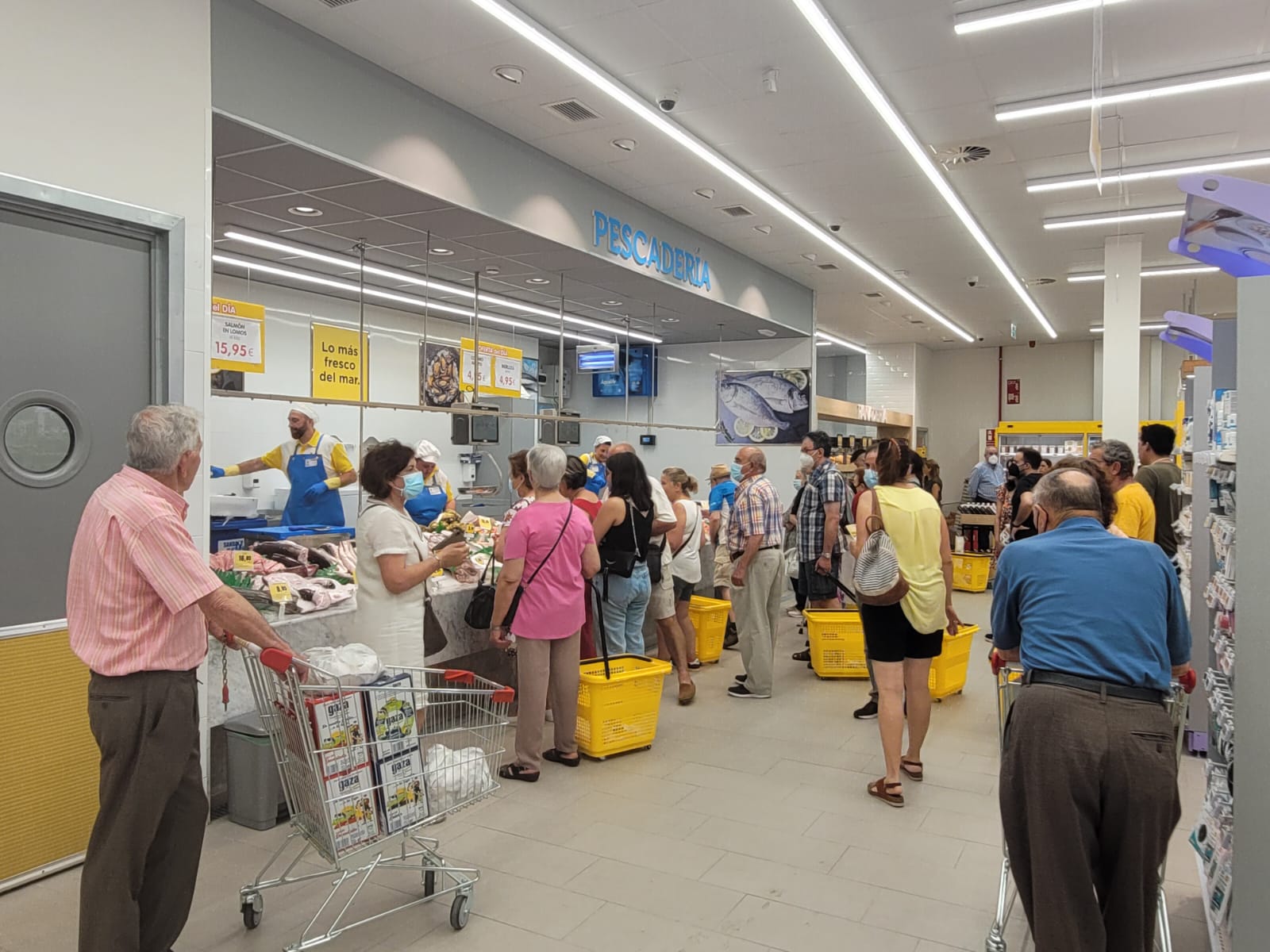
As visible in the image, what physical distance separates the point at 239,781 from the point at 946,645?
4.29 meters

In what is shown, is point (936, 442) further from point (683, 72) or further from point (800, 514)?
point (683, 72)

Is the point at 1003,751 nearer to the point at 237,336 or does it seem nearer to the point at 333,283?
the point at 237,336

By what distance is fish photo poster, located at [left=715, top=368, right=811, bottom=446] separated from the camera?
10.9m

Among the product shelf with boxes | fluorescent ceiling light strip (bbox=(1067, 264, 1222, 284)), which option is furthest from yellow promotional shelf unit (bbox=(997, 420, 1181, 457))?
the product shelf with boxes

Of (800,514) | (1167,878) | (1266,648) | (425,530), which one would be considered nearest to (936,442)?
(800,514)

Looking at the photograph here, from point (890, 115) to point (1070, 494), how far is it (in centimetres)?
401

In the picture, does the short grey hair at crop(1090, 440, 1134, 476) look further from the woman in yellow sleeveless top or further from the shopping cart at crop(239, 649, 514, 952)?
the shopping cart at crop(239, 649, 514, 952)

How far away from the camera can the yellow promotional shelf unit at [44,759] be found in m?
3.39

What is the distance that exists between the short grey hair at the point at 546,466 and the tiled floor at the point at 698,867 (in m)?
1.52

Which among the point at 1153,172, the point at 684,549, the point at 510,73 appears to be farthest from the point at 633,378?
the point at 510,73

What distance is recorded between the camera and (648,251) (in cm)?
796

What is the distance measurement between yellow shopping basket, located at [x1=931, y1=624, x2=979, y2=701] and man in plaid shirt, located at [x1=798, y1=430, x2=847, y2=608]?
0.99 meters

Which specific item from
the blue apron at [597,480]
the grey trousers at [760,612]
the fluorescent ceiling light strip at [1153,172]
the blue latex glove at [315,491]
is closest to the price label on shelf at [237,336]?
the blue latex glove at [315,491]

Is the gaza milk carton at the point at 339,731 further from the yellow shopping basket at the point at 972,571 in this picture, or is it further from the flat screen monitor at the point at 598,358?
the yellow shopping basket at the point at 972,571
